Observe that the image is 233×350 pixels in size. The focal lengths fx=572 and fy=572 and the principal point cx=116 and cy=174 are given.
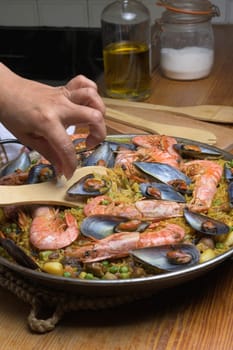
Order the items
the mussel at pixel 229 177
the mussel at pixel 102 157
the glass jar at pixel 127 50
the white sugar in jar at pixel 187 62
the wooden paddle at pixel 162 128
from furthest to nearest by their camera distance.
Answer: the white sugar in jar at pixel 187 62 → the glass jar at pixel 127 50 → the wooden paddle at pixel 162 128 → the mussel at pixel 102 157 → the mussel at pixel 229 177

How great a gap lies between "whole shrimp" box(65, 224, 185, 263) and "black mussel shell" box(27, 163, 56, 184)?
197 millimetres

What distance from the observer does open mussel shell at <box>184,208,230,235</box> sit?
931 millimetres

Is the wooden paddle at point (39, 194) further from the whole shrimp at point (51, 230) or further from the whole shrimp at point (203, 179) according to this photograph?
the whole shrimp at point (203, 179)

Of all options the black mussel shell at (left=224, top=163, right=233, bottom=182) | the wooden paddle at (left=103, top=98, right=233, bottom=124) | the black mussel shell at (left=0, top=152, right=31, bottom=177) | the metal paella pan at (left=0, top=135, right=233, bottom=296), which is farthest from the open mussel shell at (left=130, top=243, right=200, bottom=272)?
the wooden paddle at (left=103, top=98, right=233, bottom=124)

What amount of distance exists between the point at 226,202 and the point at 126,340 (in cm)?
32

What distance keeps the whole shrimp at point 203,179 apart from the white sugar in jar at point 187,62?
76cm

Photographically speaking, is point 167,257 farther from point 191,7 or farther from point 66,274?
point 191,7

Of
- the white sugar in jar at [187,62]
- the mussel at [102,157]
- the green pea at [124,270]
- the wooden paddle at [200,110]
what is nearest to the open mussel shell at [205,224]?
the green pea at [124,270]

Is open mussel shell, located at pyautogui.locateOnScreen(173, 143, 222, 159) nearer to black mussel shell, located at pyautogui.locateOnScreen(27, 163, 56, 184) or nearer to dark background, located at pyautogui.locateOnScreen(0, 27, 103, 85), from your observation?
black mussel shell, located at pyautogui.locateOnScreen(27, 163, 56, 184)

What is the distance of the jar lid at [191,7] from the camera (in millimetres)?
1781

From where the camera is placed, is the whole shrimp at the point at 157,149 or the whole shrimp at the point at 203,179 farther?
the whole shrimp at the point at 157,149

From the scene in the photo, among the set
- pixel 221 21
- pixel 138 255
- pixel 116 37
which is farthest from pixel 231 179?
pixel 221 21

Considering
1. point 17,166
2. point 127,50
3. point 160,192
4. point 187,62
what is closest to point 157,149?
point 160,192

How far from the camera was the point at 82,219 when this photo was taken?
38.9 inches
